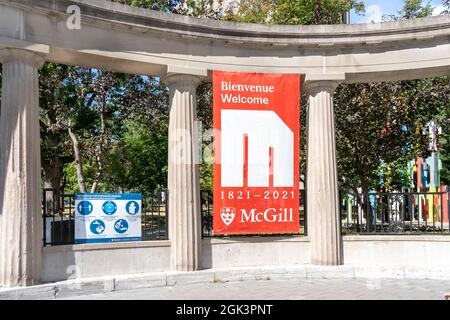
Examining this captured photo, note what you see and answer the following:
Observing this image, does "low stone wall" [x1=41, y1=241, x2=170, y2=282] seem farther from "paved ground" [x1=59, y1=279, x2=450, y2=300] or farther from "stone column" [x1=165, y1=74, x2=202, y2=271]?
"paved ground" [x1=59, y1=279, x2=450, y2=300]

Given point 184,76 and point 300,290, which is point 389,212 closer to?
point 300,290

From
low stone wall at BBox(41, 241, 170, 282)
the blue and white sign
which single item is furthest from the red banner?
the blue and white sign

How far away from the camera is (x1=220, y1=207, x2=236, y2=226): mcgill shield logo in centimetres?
1255

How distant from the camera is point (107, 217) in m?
11.6

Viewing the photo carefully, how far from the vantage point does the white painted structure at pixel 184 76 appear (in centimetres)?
1034

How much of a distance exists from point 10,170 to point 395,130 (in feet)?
49.7

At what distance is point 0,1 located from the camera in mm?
10188

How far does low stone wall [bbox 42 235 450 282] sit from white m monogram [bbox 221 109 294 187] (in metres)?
1.64

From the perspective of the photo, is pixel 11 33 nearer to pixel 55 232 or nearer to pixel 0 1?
pixel 0 1

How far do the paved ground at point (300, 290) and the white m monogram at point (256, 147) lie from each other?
2.69 meters

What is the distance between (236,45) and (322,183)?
14.4ft

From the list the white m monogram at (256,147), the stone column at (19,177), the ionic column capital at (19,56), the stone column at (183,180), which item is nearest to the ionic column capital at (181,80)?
the stone column at (183,180)
